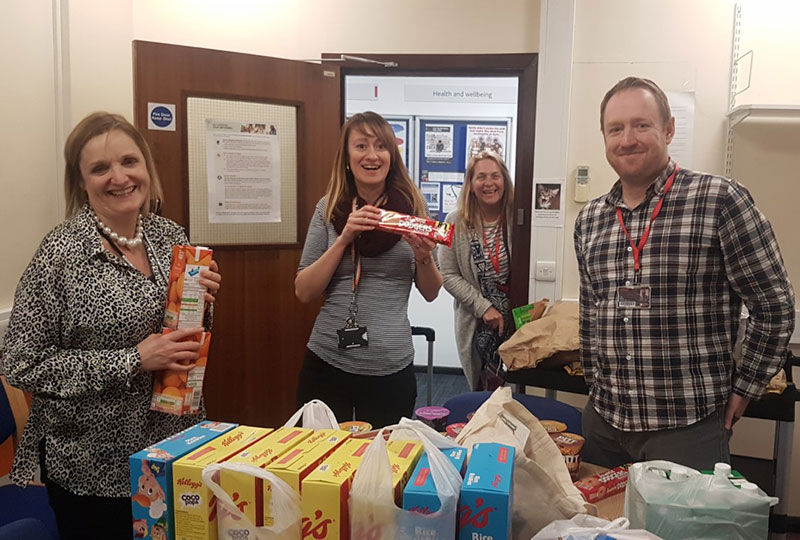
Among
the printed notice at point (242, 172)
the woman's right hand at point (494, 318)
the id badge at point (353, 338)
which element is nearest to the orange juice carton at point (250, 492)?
the id badge at point (353, 338)

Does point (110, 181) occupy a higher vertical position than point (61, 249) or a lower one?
higher

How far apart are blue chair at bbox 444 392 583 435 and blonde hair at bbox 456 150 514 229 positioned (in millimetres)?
1289

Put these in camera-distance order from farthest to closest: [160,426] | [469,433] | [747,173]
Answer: [747,173] → [160,426] → [469,433]

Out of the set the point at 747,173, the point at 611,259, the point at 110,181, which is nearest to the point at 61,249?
the point at 110,181

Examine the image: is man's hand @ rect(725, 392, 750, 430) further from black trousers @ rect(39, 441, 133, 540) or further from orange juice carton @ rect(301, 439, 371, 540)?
black trousers @ rect(39, 441, 133, 540)

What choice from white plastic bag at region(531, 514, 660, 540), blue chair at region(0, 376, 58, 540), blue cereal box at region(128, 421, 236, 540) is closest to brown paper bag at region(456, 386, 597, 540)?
white plastic bag at region(531, 514, 660, 540)

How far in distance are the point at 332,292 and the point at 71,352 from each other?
810 mm

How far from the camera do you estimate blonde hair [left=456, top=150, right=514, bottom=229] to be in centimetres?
313

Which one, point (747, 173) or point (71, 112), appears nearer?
point (71, 112)

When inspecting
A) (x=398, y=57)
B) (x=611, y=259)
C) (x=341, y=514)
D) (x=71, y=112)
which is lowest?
(x=341, y=514)

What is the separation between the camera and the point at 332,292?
1953mm

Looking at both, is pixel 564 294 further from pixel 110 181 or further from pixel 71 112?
pixel 71 112

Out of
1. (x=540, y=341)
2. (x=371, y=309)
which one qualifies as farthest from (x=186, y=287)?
(x=540, y=341)

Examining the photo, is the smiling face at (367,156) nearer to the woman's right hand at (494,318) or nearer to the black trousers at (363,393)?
the black trousers at (363,393)
